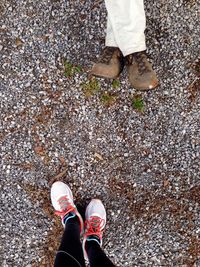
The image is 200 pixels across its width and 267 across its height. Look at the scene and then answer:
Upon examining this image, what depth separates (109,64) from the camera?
3580mm

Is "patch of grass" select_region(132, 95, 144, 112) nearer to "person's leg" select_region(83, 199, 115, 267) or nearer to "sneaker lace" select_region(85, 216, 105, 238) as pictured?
"person's leg" select_region(83, 199, 115, 267)

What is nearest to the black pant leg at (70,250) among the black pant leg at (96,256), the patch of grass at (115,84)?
the black pant leg at (96,256)

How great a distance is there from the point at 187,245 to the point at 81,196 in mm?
1213

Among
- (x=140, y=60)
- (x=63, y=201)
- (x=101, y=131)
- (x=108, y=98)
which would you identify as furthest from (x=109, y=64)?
(x=63, y=201)

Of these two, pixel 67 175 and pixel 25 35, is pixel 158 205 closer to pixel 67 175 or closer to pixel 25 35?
pixel 67 175

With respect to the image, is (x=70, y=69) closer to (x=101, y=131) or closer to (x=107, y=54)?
(x=107, y=54)

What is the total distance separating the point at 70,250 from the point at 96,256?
0.27 metres

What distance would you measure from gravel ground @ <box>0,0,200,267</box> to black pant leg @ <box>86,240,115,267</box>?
1.24ft

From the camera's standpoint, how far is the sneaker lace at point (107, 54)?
3585mm

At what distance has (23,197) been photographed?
3.97m

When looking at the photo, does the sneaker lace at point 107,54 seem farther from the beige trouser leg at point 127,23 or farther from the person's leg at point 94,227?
the person's leg at point 94,227

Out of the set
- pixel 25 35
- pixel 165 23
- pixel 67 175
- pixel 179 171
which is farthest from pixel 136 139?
pixel 25 35

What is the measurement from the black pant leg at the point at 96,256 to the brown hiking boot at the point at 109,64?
5.30 ft

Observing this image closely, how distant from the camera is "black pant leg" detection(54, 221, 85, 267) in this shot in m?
3.09
